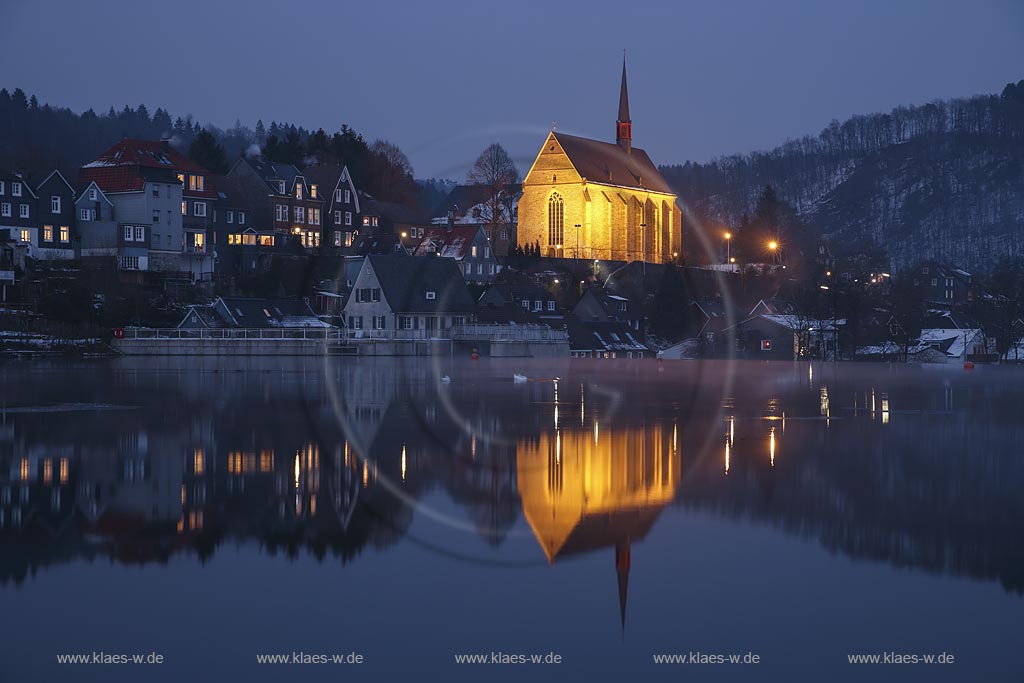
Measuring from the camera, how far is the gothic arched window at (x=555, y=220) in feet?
458

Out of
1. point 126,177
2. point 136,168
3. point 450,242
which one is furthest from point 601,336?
point 126,177

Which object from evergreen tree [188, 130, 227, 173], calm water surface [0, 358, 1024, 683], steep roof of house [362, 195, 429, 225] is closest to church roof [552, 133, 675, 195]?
steep roof of house [362, 195, 429, 225]

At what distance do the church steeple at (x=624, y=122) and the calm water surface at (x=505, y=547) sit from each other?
131m

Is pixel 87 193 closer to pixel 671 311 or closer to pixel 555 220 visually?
pixel 671 311

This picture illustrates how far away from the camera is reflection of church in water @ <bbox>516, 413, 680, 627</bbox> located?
1730 centimetres

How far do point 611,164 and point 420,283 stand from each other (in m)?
60.4

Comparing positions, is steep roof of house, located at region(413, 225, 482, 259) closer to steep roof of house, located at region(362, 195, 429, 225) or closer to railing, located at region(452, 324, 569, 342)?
steep roof of house, located at region(362, 195, 429, 225)

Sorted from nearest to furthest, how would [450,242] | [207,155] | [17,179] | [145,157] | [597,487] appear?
[597,487], [17,179], [145,157], [450,242], [207,155]

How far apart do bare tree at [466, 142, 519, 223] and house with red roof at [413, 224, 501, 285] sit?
23.6 metres

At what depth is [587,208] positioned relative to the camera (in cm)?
14025

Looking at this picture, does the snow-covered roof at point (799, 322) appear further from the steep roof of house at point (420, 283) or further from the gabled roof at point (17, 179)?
the gabled roof at point (17, 179)

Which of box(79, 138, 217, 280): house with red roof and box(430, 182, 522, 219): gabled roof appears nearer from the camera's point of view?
box(79, 138, 217, 280): house with red roof

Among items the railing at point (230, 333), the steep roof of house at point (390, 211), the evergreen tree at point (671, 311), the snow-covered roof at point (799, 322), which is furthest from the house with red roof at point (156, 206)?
the snow-covered roof at point (799, 322)

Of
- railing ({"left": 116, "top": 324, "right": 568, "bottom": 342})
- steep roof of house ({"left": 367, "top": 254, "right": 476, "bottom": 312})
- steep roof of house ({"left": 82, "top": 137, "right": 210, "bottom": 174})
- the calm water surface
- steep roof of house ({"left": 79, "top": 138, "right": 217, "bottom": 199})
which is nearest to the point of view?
the calm water surface
